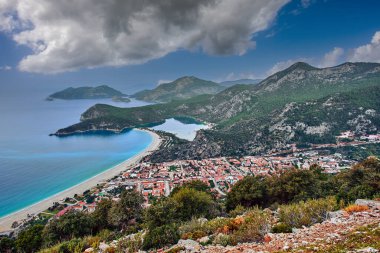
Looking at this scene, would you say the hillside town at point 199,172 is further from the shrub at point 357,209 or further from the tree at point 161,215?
the shrub at point 357,209

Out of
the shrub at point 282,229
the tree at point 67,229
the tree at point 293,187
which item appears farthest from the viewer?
the tree at point 293,187

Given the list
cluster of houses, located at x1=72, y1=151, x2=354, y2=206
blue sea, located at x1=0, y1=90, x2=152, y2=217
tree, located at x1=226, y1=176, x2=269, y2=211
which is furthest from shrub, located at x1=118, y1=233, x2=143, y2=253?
blue sea, located at x1=0, y1=90, x2=152, y2=217

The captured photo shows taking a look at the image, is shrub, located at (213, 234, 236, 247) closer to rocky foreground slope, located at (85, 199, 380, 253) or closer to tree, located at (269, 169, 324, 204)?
rocky foreground slope, located at (85, 199, 380, 253)

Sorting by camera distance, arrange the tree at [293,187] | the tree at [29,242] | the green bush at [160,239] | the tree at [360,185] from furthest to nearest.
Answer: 1. the tree at [293,187]
2. the tree at [29,242]
3. the tree at [360,185]
4. the green bush at [160,239]

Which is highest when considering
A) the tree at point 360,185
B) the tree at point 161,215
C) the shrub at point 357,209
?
the shrub at point 357,209

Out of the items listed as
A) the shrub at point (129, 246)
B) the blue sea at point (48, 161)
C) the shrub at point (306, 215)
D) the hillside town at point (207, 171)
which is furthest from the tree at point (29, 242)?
the blue sea at point (48, 161)

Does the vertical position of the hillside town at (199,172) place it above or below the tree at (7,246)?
below
